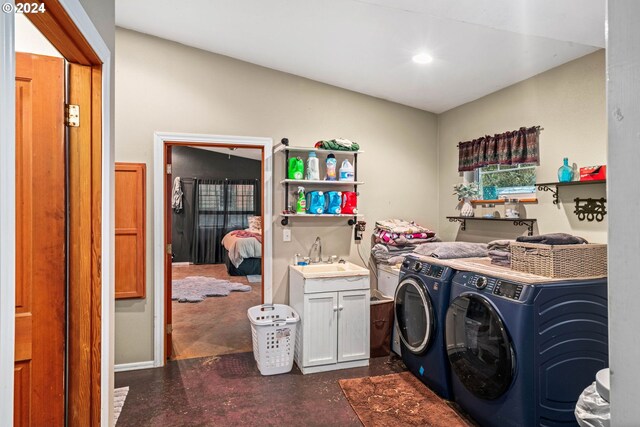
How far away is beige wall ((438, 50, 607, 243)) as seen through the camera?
2.51m

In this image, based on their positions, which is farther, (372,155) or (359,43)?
(372,155)

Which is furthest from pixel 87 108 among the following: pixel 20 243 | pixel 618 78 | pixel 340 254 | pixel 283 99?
pixel 340 254

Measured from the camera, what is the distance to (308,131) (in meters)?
3.65

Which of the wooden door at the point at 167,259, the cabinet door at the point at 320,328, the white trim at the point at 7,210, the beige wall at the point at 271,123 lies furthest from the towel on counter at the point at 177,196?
the white trim at the point at 7,210

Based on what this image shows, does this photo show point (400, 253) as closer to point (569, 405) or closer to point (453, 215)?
point (453, 215)

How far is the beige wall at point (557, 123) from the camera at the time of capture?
2508 mm

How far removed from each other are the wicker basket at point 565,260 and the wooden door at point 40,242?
2.38m

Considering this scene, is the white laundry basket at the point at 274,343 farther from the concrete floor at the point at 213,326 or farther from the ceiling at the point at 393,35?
the ceiling at the point at 393,35

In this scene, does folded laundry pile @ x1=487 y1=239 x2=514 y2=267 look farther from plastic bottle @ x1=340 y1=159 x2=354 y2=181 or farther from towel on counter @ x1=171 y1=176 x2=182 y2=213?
towel on counter @ x1=171 y1=176 x2=182 y2=213

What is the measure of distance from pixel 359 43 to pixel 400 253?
1.98 metres

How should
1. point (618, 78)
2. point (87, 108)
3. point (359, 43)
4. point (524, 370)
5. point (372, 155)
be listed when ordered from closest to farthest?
point (618, 78)
point (87, 108)
point (524, 370)
point (359, 43)
point (372, 155)

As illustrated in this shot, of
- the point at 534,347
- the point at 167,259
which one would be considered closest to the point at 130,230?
the point at 167,259

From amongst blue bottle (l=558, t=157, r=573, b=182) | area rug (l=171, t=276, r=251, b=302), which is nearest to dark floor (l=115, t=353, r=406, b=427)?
blue bottle (l=558, t=157, r=573, b=182)

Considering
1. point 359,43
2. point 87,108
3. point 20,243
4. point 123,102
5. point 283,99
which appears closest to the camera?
point 20,243
